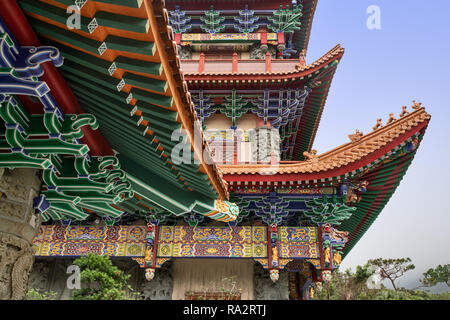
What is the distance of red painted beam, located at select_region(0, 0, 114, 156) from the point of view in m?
2.29

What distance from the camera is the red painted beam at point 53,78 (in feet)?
7.52

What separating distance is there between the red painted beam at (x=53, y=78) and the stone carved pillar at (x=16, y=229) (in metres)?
0.63

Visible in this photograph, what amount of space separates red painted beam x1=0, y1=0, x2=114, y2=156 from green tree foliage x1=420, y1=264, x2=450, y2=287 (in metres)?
29.3

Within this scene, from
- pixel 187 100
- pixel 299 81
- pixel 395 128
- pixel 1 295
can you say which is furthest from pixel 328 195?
pixel 1 295

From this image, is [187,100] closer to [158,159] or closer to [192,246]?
[158,159]

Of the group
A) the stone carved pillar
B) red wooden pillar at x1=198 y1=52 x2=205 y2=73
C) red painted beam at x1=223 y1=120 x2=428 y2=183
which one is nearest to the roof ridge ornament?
red painted beam at x1=223 y1=120 x2=428 y2=183

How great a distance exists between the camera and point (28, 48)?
254cm

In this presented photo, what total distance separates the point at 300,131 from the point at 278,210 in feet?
17.1

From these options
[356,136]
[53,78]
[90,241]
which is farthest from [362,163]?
[53,78]

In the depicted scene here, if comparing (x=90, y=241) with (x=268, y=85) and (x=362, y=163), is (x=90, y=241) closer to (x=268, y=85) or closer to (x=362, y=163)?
(x=362, y=163)

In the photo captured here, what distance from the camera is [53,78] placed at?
2.85 m

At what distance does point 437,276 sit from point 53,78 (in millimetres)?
31253

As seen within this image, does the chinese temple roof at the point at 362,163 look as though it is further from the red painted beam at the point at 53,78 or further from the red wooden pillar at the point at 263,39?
the red wooden pillar at the point at 263,39

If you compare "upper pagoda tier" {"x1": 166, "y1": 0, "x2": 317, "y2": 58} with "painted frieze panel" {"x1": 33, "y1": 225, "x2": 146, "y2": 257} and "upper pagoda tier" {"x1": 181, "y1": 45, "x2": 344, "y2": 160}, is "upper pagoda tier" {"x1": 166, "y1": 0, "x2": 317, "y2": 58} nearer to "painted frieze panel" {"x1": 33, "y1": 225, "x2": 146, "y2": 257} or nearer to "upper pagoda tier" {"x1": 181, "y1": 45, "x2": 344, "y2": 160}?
"upper pagoda tier" {"x1": 181, "y1": 45, "x2": 344, "y2": 160}
